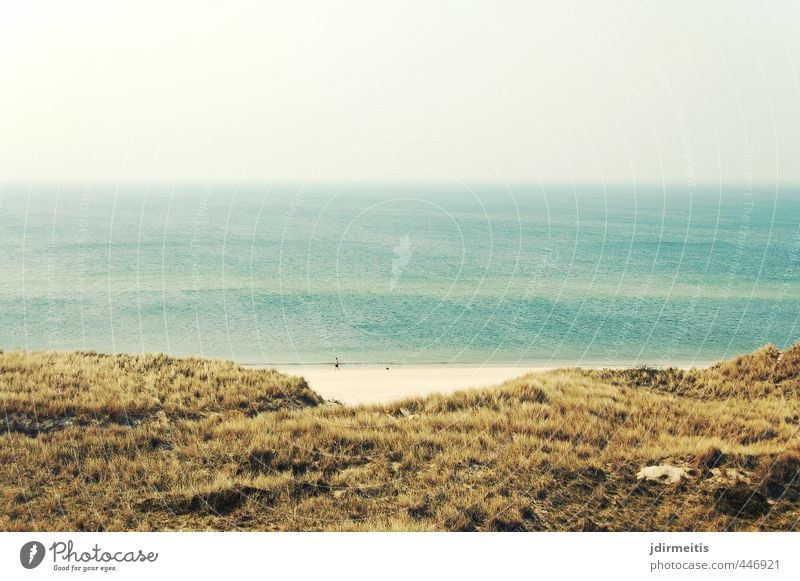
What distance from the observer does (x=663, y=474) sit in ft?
33.1

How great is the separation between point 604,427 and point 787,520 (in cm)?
319

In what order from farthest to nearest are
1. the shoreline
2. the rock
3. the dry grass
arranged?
the shoreline → the rock → the dry grass

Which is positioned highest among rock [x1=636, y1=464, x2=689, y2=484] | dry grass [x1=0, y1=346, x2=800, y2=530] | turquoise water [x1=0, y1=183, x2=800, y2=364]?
rock [x1=636, y1=464, x2=689, y2=484]

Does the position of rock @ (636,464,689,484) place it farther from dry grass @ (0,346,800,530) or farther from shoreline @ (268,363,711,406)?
shoreline @ (268,363,711,406)

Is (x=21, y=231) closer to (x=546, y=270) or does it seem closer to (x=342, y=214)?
(x=342, y=214)

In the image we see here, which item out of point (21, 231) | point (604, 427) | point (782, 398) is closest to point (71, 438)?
point (604, 427)

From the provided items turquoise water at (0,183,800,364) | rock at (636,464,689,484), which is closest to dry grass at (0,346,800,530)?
rock at (636,464,689,484)

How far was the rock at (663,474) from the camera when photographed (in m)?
9.98

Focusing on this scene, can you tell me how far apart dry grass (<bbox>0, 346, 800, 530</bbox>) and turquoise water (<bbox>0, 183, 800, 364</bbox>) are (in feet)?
93.1

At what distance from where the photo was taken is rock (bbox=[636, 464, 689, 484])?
9984 millimetres

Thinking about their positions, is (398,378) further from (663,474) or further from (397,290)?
(397,290)

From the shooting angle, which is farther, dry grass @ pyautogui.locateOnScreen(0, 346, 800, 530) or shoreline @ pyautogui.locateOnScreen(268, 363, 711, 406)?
shoreline @ pyautogui.locateOnScreen(268, 363, 711, 406)

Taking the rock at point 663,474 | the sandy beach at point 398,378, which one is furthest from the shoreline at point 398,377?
the rock at point 663,474

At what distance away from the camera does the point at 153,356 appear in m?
16.4
